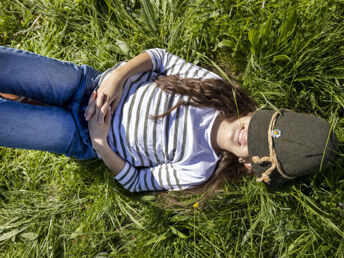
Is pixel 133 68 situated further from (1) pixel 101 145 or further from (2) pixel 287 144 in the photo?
(2) pixel 287 144

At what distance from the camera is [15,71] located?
5.47 ft

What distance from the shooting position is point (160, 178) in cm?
189

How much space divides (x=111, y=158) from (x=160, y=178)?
1.25ft

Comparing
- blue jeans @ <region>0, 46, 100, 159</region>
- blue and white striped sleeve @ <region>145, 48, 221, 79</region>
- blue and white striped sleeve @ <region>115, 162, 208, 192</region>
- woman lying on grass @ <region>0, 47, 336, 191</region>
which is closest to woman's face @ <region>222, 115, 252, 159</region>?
woman lying on grass @ <region>0, 47, 336, 191</region>

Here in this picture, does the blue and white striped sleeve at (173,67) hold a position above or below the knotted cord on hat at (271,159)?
above

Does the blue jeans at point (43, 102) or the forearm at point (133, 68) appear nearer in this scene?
the blue jeans at point (43, 102)

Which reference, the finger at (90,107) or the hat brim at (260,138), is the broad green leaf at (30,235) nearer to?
the finger at (90,107)

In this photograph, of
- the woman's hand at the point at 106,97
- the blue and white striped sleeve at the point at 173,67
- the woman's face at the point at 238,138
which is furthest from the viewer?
the blue and white striped sleeve at the point at 173,67

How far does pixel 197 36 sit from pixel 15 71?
1.40 meters

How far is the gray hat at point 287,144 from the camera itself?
1443 mm

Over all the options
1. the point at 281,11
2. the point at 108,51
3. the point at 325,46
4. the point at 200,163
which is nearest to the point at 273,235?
the point at 200,163

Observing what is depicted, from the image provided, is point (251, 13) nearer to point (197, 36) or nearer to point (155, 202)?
point (197, 36)

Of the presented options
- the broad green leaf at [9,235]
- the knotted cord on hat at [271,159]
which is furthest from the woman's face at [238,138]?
the broad green leaf at [9,235]

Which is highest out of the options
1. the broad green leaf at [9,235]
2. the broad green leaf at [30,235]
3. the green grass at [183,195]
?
the green grass at [183,195]
